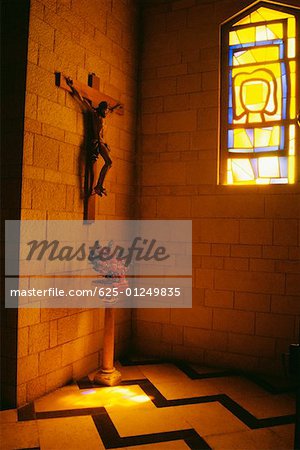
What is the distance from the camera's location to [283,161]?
148 inches

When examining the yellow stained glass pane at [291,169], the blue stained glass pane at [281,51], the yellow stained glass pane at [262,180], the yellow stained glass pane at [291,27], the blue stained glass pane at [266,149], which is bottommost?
the yellow stained glass pane at [262,180]

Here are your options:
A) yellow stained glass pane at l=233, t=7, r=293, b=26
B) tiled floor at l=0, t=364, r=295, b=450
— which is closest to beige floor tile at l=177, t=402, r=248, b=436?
tiled floor at l=0, t=364, r=295, b=450

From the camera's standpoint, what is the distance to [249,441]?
253 cm

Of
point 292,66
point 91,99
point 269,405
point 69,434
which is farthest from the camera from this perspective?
point 292,66

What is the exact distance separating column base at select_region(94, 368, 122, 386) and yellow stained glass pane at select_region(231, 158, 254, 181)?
6.82ft

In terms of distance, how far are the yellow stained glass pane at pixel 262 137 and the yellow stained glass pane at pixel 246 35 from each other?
88 centimetres

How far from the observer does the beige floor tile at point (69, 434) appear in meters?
2.43

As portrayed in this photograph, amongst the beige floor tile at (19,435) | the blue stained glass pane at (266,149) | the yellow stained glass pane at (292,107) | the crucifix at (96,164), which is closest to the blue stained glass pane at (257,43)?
the yellow stained glass pane at (292,107)

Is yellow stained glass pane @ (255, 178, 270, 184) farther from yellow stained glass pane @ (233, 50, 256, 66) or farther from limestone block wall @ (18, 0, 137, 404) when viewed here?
limestone block wall @ (18, 0, 137, 404)

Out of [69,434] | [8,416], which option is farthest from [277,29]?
[8,416]

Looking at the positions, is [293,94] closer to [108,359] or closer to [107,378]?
[108,359]

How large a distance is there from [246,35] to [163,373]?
3257 millimetres

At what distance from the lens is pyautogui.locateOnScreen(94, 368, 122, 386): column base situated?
332 centimetres

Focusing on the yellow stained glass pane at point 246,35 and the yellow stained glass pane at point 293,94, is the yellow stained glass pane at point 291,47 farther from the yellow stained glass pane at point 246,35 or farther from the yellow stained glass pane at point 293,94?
the yellow stained glass pane at point 246,35
